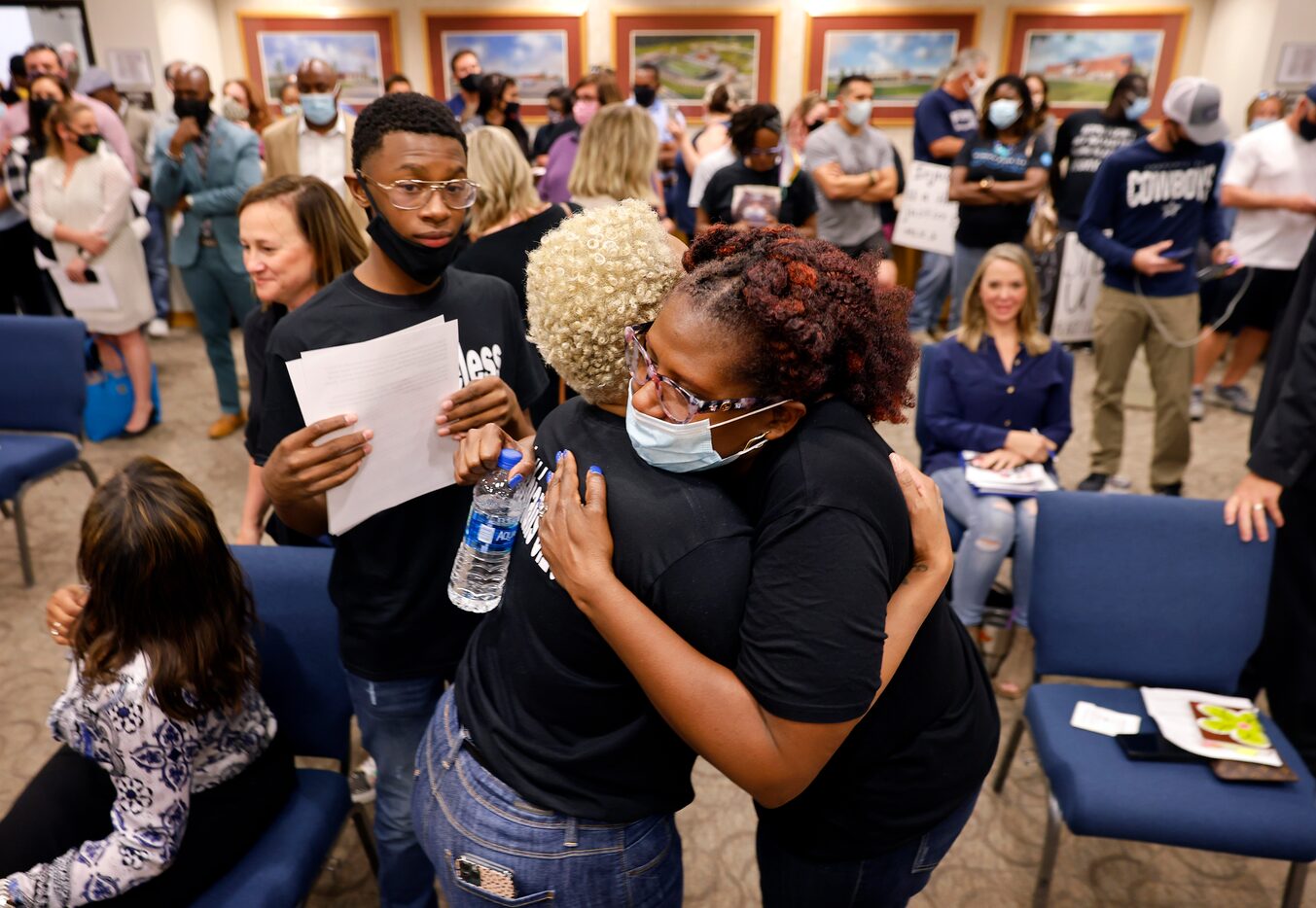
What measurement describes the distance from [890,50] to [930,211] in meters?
3.97

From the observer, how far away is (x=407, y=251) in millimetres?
1614

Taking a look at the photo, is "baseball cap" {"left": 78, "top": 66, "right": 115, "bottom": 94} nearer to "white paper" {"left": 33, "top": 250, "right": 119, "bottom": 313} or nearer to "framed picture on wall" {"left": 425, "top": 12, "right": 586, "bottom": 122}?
"white paper" {"left": 33, "top": 250, "right": 119, "bottom": 313}

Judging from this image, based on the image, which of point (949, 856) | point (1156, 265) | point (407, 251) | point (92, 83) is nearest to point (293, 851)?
point (407, 251)

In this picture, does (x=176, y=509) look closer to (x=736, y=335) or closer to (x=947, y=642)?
(x=736, y=335)

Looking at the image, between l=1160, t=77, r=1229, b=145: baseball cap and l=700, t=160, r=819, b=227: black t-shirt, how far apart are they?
1.74 meters

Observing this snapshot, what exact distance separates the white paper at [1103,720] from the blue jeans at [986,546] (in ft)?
2.64

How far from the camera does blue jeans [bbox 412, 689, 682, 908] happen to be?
1210 millimetres

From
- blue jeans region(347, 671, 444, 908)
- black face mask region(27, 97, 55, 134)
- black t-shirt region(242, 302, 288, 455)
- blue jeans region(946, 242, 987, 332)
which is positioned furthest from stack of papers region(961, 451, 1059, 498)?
black face mask region(27, 97, 55, 134)

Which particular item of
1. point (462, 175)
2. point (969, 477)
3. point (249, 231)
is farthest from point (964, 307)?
point (249, 231)

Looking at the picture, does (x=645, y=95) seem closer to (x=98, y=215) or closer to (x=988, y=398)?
(x=98, y=215)

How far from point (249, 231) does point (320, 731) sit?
1.21 meters

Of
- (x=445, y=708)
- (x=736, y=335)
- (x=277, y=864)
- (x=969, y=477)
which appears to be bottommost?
(x=277, y=864)

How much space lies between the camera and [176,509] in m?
1.54

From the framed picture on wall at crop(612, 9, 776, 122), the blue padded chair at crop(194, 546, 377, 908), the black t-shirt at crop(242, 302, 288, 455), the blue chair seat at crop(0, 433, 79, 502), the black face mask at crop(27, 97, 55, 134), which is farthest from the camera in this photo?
the framed picture on wall at crop(612, 9, 776, 122)
